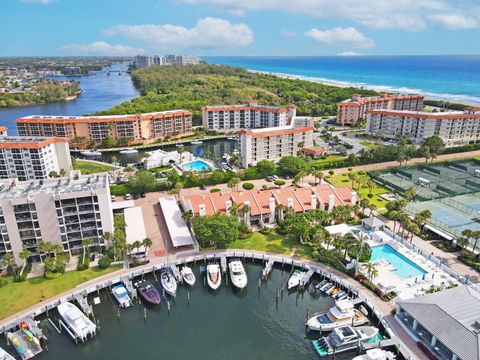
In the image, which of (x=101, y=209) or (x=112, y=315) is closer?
(x=112, y=315)

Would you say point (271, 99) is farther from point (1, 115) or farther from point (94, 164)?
point (1, 115)

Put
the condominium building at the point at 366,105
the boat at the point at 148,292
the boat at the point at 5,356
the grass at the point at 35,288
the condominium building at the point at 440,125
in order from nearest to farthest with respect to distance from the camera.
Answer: the boat at the point at 5,356 < the grass at the point at 35,288 < the boat at the point at 148,292 < the condominium building at the point at 440,125 < the condominium building at the point at 366,105

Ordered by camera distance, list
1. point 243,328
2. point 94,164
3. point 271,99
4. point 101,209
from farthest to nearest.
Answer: point 271,99, point 94,164, point 101,209, point 243,328

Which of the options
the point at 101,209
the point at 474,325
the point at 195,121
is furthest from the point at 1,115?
the point at 474,325

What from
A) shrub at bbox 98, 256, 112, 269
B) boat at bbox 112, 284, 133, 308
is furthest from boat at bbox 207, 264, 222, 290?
shrub at bbox 98, 256, 112, 269

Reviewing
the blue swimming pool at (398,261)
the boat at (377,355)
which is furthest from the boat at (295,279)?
the boat at (377,355)

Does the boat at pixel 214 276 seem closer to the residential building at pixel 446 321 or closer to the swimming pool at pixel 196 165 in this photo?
the residential building at pixel 446 321
